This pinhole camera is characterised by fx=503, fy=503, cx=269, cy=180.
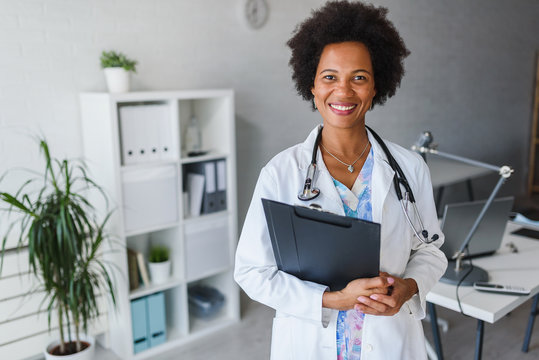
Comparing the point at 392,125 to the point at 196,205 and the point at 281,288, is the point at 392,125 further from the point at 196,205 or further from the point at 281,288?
the point at 281,288

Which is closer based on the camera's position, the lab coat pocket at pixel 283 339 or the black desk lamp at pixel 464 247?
the lab coat pocket at pixel 283 339

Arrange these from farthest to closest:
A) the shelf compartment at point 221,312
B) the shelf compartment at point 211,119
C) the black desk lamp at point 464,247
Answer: the shelf compartment at point 221,312 < the shelf compartment at point 211,119 < the black desk lamp at point 464,247

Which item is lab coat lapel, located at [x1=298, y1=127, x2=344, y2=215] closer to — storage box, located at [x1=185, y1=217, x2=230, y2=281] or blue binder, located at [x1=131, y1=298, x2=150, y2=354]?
storage box, located at [x1=185, y1=217, x2=230, y2=281]

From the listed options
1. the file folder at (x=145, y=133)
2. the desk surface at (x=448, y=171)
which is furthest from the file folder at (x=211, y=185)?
the desk surface at (x=448, y=171)

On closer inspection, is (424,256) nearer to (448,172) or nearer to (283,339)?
(283,339)

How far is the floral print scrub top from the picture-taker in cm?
134

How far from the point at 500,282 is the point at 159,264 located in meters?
1.90

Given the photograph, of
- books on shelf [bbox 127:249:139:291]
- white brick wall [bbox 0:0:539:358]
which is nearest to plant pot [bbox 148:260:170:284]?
books on shelf [bbox 127:249:139:291]

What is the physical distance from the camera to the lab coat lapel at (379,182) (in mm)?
1338

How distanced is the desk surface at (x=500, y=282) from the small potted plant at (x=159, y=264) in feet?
5.31

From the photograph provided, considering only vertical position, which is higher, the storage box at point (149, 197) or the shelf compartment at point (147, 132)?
the shelf compartment at point (147, 132)

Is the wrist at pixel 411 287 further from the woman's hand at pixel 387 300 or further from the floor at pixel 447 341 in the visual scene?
the floor at pixel 447 341

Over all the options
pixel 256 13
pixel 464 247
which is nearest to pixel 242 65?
pixel 256 13

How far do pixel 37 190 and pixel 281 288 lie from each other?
2.06 m
